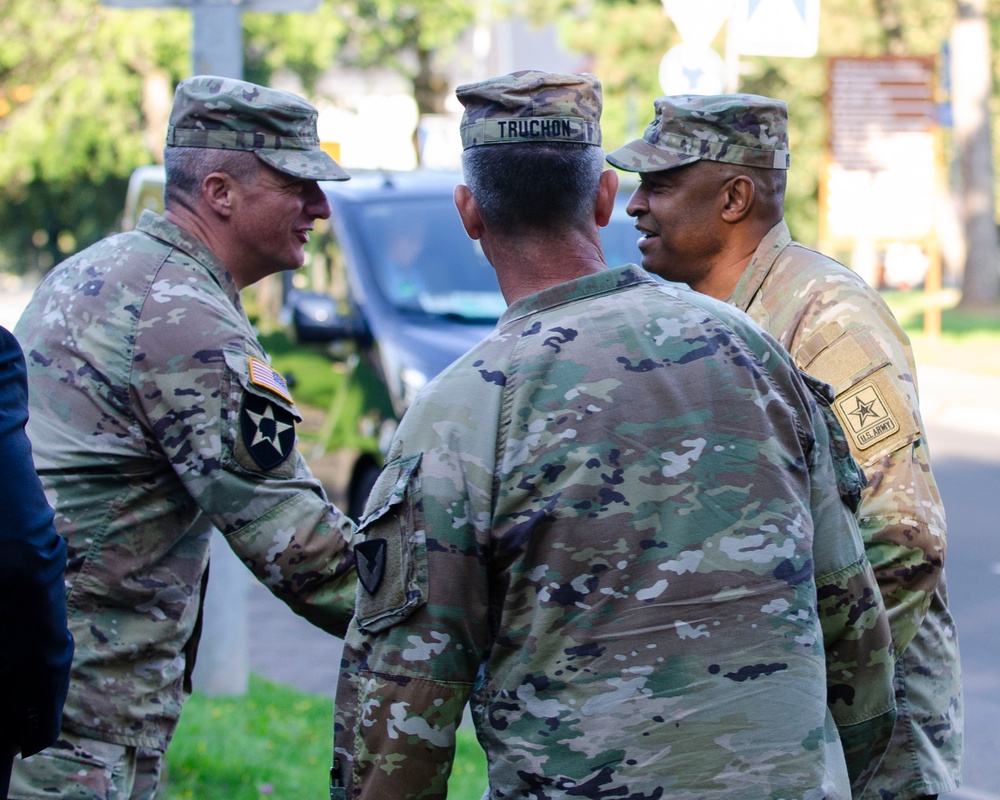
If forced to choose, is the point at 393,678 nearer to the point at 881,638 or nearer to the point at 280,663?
the point at 881,638

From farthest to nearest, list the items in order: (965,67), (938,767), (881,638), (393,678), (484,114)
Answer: (965,67), (938,767), (881,638), (484,114), (393,678)

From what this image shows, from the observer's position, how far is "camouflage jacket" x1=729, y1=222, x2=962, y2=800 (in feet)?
8.58

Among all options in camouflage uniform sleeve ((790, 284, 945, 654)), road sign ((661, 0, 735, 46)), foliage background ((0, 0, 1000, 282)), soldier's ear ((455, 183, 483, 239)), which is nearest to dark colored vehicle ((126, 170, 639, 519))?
road sign ((661, 0, 735, 46))

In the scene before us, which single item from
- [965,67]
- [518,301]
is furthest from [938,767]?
[965,67]

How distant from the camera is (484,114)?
215 centimetres

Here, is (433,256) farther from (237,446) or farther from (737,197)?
(237,446)

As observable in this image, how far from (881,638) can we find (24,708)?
1.38m

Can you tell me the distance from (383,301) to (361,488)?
3.25 ft

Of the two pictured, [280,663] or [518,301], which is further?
[280,663]

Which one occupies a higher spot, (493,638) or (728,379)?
(728,379)

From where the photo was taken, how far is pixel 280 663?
6.68 m

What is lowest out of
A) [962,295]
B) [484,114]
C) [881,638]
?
[962,295]

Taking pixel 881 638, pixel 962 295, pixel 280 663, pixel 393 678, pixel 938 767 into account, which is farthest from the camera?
pixel 962 295

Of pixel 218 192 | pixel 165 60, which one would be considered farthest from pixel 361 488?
pixel 165 60
